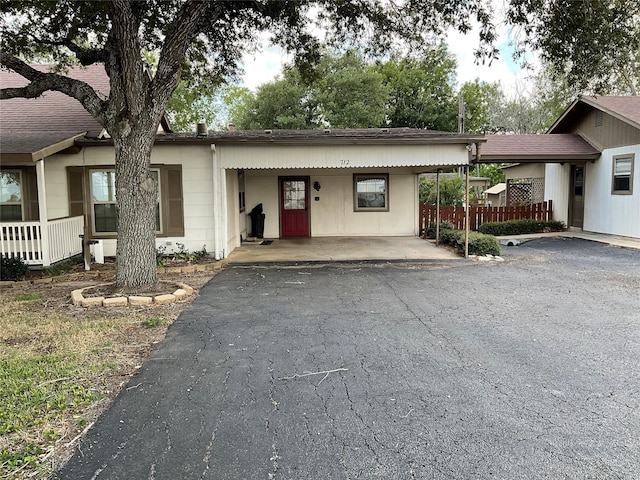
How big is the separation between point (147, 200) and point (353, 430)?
5282 mm

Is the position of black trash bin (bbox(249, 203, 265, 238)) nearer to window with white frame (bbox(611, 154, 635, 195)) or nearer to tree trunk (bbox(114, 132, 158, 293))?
tree trunk (bbox(114, 132, 158, 293))

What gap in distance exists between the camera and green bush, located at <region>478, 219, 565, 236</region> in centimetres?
1547

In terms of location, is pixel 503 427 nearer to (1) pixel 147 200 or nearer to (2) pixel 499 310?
(2) pixel 499 310

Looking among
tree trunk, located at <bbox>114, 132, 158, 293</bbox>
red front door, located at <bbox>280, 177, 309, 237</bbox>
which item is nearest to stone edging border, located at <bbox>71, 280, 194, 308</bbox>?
tree trunk, located at <bbox>114, 132, 158, 293</bbox>

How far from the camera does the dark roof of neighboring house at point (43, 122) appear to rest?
27.3 ft

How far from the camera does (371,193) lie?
14.3 m

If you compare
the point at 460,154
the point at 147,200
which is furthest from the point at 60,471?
the point at 460,154

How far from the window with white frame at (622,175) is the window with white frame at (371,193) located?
685cm

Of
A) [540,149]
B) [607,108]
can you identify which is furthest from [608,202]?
[607,108]

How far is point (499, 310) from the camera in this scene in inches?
236

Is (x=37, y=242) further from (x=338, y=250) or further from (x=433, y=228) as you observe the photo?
(x=433, y=228)

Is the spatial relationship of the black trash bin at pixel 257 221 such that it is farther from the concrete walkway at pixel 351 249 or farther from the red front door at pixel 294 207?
the red front door at pixel 294 207

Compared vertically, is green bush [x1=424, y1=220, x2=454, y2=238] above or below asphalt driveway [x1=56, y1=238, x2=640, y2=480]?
above

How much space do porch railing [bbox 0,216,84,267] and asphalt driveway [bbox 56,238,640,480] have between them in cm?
396
